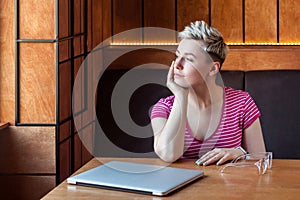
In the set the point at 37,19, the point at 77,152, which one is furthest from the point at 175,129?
the point at 77,152

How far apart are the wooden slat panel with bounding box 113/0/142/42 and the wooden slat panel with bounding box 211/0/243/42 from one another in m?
0.49

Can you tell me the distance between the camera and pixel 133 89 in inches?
111

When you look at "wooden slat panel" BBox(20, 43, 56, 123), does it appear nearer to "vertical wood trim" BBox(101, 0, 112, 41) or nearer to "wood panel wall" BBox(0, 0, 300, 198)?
"wood panel wall" BBox(0, 0, 300, 198)

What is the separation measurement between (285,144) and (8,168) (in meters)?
1.34

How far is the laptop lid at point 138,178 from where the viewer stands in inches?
55.5

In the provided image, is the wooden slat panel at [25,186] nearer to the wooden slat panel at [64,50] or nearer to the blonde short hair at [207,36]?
the wooden slat panel at [64,50]

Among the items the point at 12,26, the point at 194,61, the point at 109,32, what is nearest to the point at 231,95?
the point at 194,61

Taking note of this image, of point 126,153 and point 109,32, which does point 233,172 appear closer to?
point 126,153

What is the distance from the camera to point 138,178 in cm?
150

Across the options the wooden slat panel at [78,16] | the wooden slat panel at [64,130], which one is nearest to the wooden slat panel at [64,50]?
the wooden slat panel at [78,16]

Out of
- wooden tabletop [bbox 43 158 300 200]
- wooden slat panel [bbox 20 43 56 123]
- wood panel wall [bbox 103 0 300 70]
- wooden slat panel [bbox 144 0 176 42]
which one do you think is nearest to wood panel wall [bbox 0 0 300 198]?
wooden slat panel [bbox 20 43 56 123]

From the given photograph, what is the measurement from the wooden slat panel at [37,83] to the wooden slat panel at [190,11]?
129cm

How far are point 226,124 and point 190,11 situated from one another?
5.25ft

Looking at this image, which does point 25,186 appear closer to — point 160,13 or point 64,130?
point 64,130
